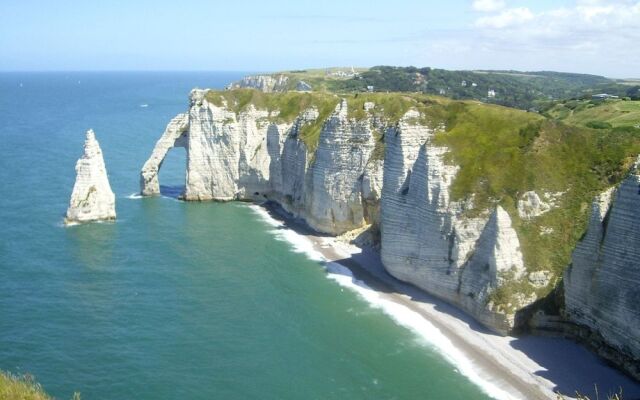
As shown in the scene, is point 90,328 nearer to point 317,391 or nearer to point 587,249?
point 317,391

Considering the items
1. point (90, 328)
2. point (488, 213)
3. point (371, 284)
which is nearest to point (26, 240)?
point (90, 328)

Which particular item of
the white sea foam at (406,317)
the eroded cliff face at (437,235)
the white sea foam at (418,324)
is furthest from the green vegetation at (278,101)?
the white sea foam at (418,324)

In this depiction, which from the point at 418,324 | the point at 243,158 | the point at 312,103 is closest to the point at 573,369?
the point at 418,324

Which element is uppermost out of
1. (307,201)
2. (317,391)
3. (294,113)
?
(294,113)

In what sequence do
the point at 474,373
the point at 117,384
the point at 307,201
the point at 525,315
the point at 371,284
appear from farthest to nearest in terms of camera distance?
the point at 307,201, the point at 371,284, the point at 525,315, the point at 474,373, the point at 117,384

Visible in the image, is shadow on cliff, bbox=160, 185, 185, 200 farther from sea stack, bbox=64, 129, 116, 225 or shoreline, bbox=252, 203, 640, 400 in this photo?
shoreline, bbox=252, 203, 640, 400

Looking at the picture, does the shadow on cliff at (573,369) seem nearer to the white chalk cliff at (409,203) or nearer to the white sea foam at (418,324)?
the white chalk cliff at (409,203)

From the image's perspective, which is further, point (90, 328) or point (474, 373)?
point (90, 328)
